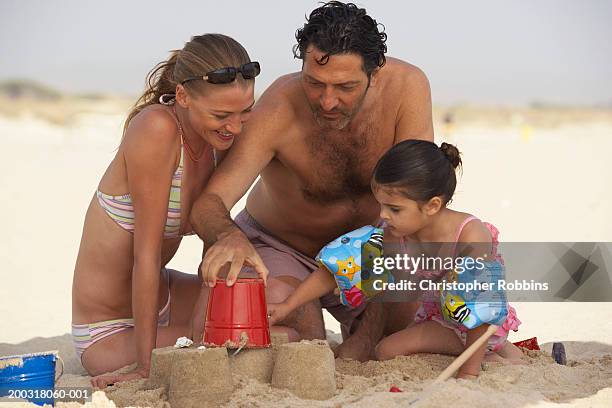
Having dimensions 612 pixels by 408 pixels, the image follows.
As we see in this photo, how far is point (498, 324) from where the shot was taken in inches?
145

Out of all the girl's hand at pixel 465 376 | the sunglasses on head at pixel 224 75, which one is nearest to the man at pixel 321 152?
the sunglasses on head at pixel 224 75

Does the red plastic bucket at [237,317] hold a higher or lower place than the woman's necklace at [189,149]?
lower

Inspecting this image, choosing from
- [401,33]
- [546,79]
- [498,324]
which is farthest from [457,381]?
[546,79]

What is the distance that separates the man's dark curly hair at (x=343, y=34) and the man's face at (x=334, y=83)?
3 cm

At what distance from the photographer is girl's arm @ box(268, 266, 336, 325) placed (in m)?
3.89

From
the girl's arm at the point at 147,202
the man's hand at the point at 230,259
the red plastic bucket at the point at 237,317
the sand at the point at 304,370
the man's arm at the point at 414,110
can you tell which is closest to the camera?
the sand at the point at 304,370

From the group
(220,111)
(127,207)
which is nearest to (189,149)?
(220,111)

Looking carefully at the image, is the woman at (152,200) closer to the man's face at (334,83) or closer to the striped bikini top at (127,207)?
the striped bikini top at (127,207)

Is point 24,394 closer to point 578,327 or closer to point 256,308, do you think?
point 256,308

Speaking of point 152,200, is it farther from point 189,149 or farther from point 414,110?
point 414,110

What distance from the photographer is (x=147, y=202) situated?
12.7 feet

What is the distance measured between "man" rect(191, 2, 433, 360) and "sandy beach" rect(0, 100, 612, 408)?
0.67 m

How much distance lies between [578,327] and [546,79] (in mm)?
68267

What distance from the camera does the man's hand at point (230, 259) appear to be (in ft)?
11.3
